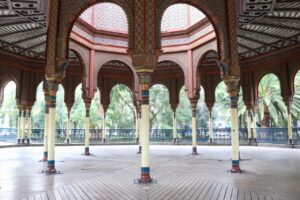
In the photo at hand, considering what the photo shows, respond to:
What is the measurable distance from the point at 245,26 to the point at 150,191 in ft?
35.8

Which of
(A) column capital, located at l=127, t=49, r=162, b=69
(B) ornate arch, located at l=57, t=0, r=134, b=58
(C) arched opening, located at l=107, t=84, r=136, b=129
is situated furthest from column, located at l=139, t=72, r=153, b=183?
(C) arched opening, located at l=107, t=84, r=136, b=129

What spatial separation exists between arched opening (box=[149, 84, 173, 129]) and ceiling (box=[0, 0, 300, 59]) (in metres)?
14.1

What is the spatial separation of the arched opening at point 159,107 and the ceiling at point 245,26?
46.2ft

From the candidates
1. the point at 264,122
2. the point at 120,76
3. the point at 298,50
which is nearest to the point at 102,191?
the point at 298,50

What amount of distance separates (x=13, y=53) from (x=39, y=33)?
15.5ft

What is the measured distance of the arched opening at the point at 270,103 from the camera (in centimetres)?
2230

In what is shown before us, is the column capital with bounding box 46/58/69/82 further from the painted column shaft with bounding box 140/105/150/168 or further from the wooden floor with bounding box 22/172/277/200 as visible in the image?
the wooden floor with bounding box 22/172/277/200

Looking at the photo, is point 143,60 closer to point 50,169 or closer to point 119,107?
point 50,169

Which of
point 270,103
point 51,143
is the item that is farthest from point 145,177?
point 270,103

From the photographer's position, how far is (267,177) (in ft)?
24.4

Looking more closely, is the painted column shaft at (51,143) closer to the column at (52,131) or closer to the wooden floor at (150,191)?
the column at (52,131)

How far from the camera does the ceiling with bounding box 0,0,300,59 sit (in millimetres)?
11125

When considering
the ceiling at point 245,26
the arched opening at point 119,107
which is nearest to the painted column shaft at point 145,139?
the ceiling at point 245,26

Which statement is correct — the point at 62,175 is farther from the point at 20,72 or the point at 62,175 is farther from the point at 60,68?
the point at 20,72
